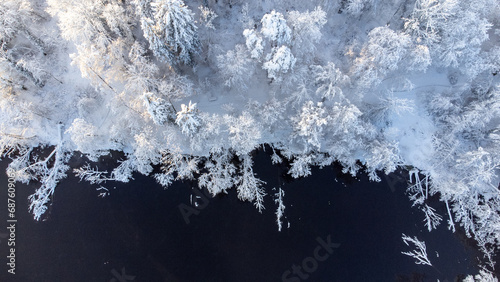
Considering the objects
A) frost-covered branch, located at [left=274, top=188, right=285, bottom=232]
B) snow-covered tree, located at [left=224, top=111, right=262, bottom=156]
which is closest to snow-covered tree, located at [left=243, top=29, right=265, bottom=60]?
snow-covered tree, located at [left=224, top=111, right=262, bottom=156]

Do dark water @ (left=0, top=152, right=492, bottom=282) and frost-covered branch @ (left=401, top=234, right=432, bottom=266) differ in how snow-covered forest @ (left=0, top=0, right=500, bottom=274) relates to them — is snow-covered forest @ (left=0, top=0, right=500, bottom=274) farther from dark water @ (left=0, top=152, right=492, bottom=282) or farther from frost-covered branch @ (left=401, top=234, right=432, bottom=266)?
frost-covered branch @ (left=401, top=234, right=432, bottom=266)

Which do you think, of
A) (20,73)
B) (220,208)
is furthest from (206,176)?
(20,73)

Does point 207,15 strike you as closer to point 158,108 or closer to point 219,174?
point 158,108

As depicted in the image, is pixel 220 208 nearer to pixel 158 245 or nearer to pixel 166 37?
pixel 158 245

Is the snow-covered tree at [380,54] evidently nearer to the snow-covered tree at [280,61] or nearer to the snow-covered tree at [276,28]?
the snow-covered tree at [280,61]

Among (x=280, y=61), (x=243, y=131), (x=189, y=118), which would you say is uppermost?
(x=280, y=61)

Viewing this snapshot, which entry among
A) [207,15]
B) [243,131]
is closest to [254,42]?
[207,15]

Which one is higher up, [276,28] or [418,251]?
[276,28]

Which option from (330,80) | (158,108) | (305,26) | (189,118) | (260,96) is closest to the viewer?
(189,118)
